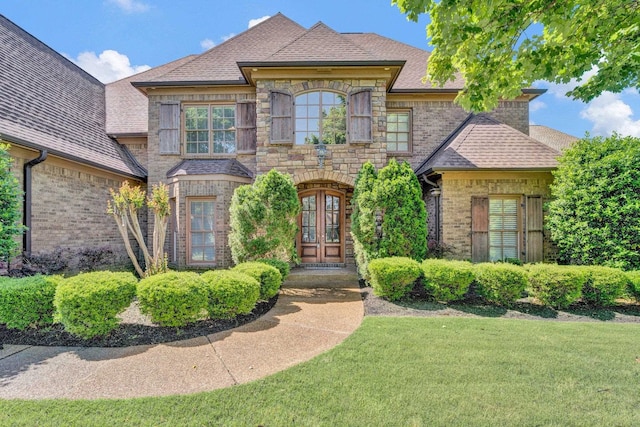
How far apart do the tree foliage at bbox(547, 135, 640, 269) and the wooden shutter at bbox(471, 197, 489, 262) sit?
1626 millimetres

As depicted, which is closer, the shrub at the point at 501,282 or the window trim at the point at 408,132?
the shrub at the point at 501,282

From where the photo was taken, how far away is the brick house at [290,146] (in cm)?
829

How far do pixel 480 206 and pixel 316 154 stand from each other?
15.8ft

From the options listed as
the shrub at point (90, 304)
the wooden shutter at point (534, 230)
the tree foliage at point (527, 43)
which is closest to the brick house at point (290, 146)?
the wooden shutter at point (534, 230)

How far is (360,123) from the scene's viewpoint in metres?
8.77

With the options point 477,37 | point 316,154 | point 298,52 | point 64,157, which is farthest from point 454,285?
point 64,157

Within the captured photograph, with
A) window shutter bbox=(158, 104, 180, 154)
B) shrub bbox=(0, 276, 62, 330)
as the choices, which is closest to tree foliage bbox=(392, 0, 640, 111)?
shrub bbox=(0, 276, 62, 330)

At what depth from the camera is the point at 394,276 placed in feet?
19.7

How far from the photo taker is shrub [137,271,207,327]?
14.4 ft

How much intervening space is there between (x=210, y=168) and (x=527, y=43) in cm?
811

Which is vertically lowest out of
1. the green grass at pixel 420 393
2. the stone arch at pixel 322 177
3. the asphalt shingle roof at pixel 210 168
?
the green grass at pixel 420 393

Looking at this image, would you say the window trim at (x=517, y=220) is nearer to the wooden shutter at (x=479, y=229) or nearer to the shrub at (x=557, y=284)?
the wooden shutter at (x=479, y=229)

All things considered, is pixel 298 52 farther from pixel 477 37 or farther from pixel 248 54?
pixel 477 37

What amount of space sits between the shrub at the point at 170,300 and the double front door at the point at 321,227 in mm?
5391
